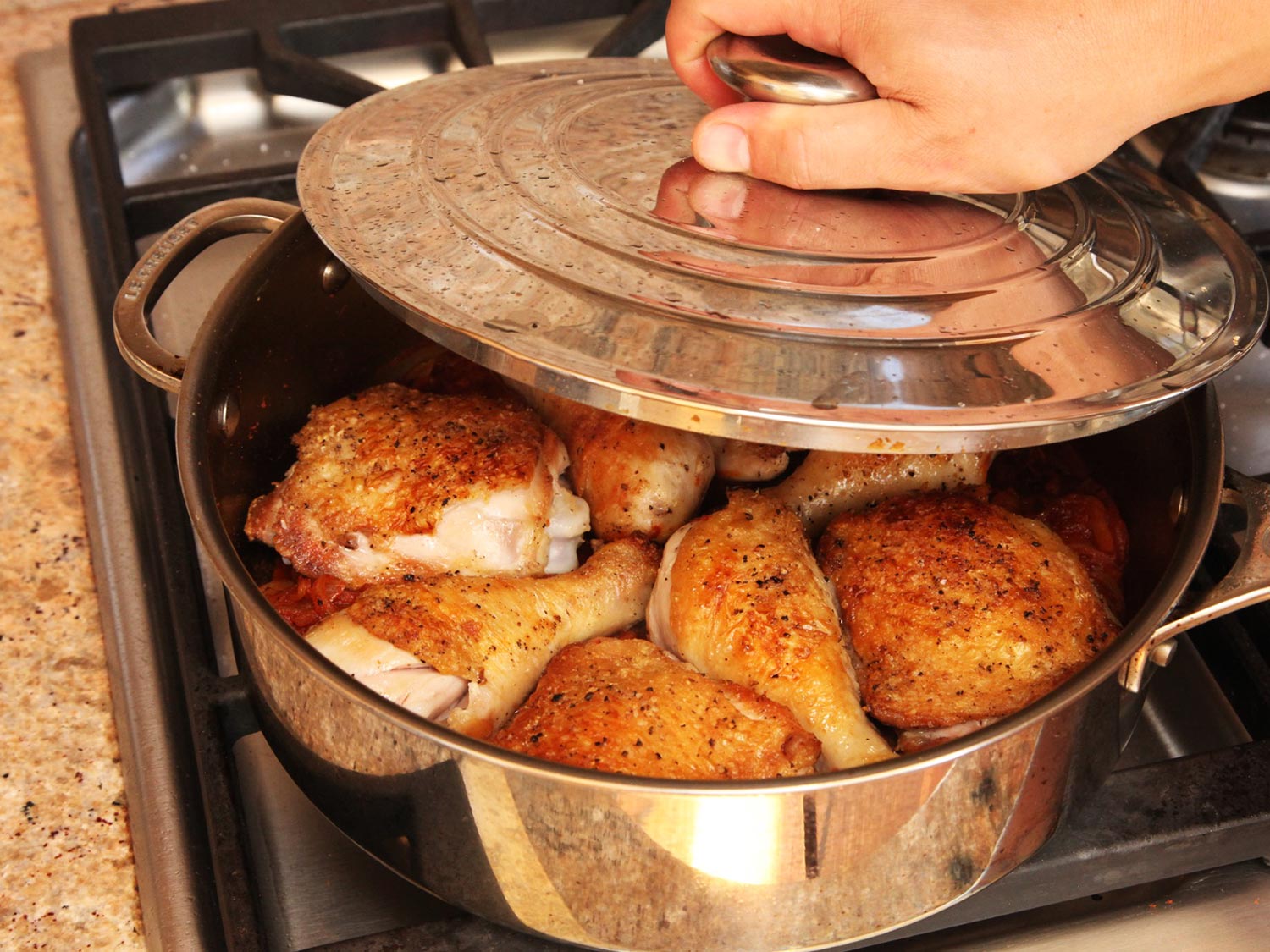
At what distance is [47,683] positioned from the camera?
44.6 inches

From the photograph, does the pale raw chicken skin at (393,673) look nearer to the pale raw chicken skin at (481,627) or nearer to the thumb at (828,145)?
the pale raw chicken skin at (481,627)

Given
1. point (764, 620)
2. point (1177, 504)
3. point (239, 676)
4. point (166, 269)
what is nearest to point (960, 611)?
point (764, 620)

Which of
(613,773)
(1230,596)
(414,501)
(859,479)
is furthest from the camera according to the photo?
(859,479)

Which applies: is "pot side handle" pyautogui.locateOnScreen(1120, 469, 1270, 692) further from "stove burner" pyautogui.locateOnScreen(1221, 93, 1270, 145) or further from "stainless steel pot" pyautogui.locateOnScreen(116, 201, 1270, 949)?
"stove burner" pyautogui.locateOnScreen(1221, 93, 1270, 145)

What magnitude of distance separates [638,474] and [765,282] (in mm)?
319

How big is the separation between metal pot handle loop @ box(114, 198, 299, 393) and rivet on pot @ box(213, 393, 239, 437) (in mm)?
51

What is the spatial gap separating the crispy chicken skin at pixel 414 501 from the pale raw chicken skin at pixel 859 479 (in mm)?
245

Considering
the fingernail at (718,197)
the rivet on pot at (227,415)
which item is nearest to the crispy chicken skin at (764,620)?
the fingernail at (718,197)

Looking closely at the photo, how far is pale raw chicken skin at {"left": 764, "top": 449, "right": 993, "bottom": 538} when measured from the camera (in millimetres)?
1196

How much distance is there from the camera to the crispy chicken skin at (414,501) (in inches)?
43.3

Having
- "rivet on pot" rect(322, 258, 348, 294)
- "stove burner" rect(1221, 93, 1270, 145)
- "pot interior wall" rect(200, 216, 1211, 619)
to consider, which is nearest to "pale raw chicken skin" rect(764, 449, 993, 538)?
"pot interior wall" rect(200, 216, 1211, 619)

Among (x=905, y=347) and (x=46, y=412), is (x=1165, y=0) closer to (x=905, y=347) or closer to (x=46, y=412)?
(x=905, y=347)

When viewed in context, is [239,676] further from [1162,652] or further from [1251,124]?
[1251,124]

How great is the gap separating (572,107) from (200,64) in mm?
846
